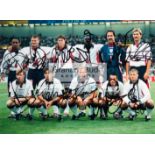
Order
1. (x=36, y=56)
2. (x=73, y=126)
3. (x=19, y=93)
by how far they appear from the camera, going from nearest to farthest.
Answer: (x=73, y=126)
(x=36, y=56)
(x=19, y=93)

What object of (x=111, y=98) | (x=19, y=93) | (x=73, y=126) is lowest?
(x=73, y=126)

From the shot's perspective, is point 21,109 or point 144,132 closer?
point 144,132

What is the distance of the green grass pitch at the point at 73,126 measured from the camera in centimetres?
533

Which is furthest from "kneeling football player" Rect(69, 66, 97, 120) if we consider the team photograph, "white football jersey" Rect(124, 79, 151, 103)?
A: "white football jersey" Rect(124, 79, 151, 103)

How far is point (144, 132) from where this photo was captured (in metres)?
5.28

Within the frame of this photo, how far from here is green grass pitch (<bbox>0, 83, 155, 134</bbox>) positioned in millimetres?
5328

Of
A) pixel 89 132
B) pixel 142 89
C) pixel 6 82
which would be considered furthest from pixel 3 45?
pixel 142 89

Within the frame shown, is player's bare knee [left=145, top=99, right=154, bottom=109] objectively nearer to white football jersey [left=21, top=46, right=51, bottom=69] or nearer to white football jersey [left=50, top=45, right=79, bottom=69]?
white football jersey [left=50, top=45, right=79, bottom=69]

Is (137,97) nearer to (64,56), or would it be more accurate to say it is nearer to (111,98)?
(111,98)

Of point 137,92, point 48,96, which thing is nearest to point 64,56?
point 48,96

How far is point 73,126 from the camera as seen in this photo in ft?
17.7

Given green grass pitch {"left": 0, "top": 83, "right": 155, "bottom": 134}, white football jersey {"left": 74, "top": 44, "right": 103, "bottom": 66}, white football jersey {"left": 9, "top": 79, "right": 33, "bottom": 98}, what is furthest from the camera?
white football jersey {"left": 9, "top": 79, "right": 33, "bottom": 98}
